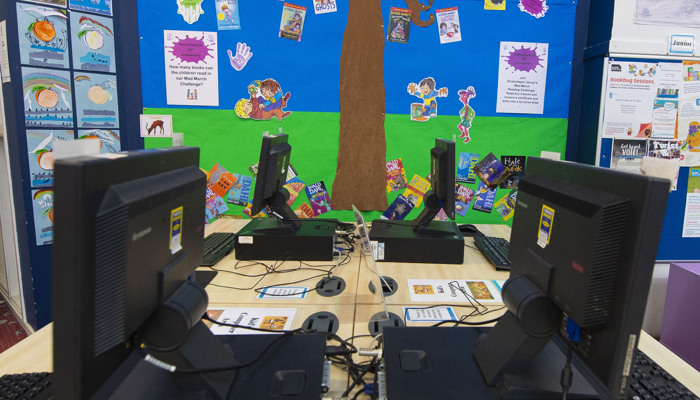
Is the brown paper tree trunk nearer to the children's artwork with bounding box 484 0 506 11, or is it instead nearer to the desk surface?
the children's artwork with bounding box 484 0 506 11

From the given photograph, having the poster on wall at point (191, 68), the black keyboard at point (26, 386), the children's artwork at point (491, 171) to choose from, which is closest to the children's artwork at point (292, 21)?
the poster on wall at point (191, 68)

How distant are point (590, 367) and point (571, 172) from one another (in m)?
0.37

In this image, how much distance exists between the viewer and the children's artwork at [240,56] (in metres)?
2.79

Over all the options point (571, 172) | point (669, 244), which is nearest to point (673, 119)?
point (669, 244)

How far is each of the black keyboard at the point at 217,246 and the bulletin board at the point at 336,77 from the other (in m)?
0.96

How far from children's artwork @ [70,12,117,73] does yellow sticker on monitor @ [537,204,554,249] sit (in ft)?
9.61

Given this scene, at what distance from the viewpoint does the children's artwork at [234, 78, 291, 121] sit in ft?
9.29

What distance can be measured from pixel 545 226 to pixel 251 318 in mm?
874

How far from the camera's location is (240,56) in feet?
9.18

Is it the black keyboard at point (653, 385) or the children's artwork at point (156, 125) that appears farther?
the children's artwork at point (156, 125)

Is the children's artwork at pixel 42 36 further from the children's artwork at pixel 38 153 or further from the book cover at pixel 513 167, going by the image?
the book cover at pixel 513 167

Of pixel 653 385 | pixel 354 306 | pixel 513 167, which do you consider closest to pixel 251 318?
pixel 354 306

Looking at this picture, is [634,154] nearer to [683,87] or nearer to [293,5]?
[683,87]

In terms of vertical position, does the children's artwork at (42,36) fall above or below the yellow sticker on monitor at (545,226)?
above
